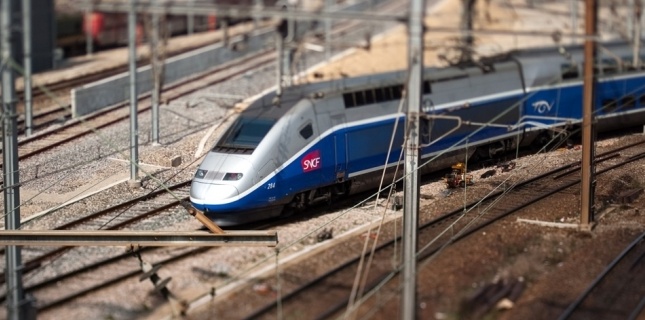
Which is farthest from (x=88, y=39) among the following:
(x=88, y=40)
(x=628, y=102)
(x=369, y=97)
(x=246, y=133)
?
(x=246, y=133)

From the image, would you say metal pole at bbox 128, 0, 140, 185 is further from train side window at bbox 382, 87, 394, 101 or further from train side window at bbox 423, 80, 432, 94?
train side window at bbox 423, 80, 432, 94

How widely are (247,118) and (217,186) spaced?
74.5 inches

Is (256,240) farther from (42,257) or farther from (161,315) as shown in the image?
(42,257)

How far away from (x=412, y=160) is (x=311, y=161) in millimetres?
6122

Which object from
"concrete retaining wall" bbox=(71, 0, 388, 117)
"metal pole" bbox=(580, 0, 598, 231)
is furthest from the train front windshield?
"metal pole" bbox=(580, 0, 598, 231)

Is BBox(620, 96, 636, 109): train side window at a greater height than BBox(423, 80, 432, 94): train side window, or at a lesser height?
lesser

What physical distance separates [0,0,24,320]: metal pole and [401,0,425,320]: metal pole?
18.1 feet

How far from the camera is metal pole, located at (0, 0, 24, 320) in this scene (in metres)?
14.4

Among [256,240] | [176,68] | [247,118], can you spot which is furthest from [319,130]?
[176,68]

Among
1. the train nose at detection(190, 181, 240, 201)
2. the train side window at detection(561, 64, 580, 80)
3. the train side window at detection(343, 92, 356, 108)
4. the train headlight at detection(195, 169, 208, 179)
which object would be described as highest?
the train side window at detection(561, 64, 580, 80)

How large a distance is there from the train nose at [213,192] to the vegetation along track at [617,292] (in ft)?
22.5

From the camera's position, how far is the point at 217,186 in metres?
19.3

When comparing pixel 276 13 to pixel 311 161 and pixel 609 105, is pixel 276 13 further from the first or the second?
pixel 609 105

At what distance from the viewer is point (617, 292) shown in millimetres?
16250
